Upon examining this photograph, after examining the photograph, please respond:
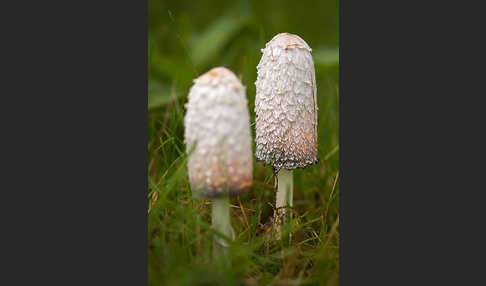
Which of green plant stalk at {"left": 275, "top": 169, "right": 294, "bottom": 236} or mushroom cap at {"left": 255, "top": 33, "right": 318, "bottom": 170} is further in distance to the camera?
green plant stalk at {"left": 275, "top": 169, "right": 294, "bottom": 236}

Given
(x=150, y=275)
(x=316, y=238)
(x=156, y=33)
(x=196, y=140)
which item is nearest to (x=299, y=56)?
(x=196, y=140)

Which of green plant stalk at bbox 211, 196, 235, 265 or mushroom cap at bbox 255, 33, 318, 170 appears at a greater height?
mushroom cap at bbox 255, 33, 318, 170

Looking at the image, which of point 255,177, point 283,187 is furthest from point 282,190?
point 255,177

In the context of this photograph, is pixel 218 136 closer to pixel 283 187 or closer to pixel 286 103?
pixel 286 103

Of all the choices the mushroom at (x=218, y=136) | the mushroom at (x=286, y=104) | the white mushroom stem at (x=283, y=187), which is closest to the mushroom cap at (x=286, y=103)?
the mushroom at (x=286, y=104)

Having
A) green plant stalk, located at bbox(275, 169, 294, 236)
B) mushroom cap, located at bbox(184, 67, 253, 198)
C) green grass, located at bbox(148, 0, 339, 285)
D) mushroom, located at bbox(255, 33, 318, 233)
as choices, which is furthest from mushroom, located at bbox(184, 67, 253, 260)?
green plant stalk, located at bbox(275, 169, 294, 236)

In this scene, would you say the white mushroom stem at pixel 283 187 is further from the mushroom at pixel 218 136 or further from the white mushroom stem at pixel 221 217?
the mushroom at pixel 218 136

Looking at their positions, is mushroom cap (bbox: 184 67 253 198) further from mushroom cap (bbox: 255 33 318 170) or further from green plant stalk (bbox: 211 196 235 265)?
mushroom cap (bbox: 255 33 318 170)
